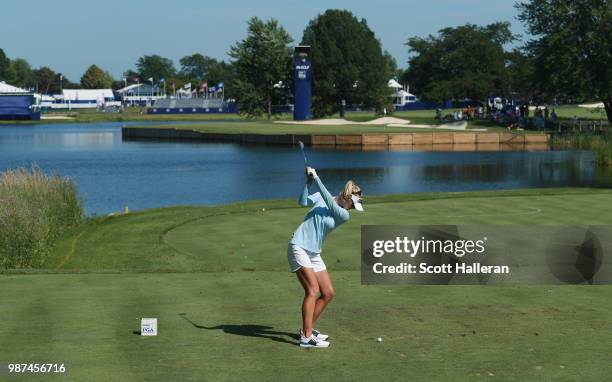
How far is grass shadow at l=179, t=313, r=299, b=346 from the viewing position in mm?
14852

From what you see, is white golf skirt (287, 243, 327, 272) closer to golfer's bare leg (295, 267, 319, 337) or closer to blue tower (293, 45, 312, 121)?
golfer's bare leg (295, 267, 319, 337)

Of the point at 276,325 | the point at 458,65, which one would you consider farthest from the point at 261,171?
the point at 458,65

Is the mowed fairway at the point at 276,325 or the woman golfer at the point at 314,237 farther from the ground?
the woman golfer at the point at 314,237

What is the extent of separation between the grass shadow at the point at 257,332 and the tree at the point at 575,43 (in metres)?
93.4

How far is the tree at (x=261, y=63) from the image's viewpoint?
16250 cm

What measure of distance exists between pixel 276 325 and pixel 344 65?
140 meters

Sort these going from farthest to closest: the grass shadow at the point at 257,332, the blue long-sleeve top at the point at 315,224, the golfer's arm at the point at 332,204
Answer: the grass shadow at the point at 257,332 → the blue long-sleeve top at the point at 315,224 → the golfer's arm at the point at 332,204

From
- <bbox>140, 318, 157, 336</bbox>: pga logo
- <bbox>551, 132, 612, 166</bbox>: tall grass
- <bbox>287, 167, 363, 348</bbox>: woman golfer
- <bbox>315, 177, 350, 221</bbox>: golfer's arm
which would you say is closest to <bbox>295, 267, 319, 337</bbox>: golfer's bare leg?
<bbox>287, 167, 363, 348</bbox>: woman golfer

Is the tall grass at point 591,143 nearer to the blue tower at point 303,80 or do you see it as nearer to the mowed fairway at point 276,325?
the mowed fairway at point 276,325

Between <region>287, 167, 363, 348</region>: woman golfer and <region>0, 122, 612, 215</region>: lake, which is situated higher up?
<region>287, 167, 363, 348</region>: woman golfer

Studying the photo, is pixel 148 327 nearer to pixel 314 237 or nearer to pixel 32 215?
pixel 314 237

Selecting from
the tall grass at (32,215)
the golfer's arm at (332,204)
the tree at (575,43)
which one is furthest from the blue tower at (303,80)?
the golfer's arm at (332,204)

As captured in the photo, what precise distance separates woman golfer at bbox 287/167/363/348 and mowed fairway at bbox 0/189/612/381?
Answer: 2.32ft

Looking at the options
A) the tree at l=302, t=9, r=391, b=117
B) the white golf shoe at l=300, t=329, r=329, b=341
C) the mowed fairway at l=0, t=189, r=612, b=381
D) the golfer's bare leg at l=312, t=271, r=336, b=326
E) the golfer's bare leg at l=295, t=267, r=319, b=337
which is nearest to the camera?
the mowed fairway at l=0, t=189, r=612, b=381
